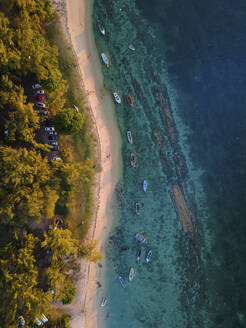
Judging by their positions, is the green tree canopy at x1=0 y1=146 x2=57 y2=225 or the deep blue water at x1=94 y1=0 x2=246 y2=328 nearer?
the green tree canopy at x1=0 y1=146 x2=57 y2=225

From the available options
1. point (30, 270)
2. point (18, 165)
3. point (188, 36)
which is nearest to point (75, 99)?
point (18, 165)

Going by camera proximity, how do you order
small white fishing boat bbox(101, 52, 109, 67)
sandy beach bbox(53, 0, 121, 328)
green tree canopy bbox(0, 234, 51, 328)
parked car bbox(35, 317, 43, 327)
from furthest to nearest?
small white fishing boat bbox(101, 52, 109, 67) < sandy beach bbox(53, 0, 121, 328) < parked car bbox(35, 317, 43, 327) < green tree canopy bbox(0, 234, 51, 328)

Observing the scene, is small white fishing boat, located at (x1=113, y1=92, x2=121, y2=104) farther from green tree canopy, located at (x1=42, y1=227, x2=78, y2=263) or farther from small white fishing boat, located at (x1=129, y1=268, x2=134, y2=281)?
small white fishing boat, located at (x1=129, y1=268, x2=134, y2=281)

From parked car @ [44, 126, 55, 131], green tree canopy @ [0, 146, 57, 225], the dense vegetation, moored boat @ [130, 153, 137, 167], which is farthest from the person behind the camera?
moored boat @ [130, 153, 137, 167]

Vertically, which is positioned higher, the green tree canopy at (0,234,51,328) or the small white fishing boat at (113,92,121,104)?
the small white fishing boat at (113,92,121,104)

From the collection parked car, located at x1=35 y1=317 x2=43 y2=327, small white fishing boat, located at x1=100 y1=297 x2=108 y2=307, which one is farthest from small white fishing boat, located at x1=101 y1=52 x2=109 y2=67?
parked car, located at x1=35 y1=317 x2=43 y2=327
